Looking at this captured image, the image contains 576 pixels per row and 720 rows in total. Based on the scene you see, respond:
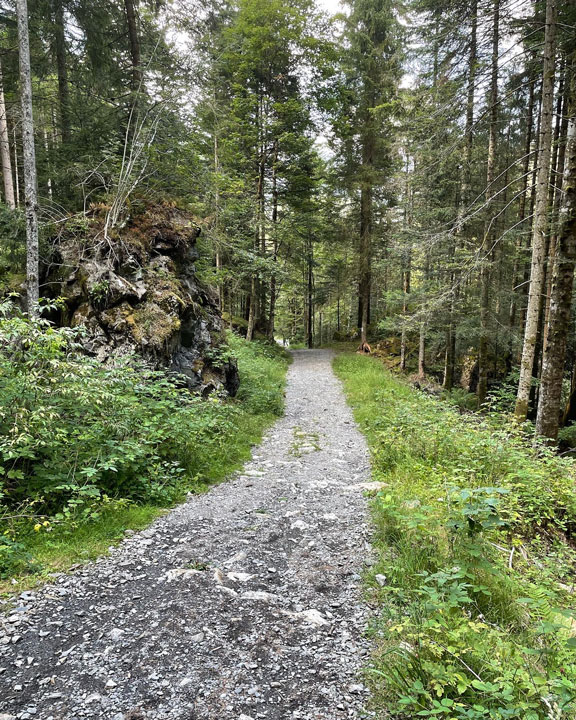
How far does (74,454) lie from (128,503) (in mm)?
922

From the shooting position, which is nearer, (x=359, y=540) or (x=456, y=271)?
(x=359, y=540)

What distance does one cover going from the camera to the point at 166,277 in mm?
9023

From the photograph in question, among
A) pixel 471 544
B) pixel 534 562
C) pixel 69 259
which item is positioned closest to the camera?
pixel 471 544

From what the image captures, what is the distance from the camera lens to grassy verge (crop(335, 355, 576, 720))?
209 cm

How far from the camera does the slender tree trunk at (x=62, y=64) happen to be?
35.3 ft

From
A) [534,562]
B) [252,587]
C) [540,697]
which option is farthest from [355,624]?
[534,562]

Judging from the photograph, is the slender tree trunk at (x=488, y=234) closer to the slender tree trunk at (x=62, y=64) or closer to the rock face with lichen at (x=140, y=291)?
the rock face with lichen at (x=140, y=291)

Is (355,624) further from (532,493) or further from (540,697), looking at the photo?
(532,493)

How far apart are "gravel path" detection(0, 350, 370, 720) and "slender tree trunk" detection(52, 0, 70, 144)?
37.5 feet

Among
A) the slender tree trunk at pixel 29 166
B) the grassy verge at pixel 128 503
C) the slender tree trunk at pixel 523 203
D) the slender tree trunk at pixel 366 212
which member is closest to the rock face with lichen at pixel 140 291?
the slender tree trunk at pixel 29 166

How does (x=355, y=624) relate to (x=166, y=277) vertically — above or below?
below

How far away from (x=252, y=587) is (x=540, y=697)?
2.32m

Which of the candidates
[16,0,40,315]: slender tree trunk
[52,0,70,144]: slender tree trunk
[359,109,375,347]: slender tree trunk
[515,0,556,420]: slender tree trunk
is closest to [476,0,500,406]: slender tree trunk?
[515,0,556,420]: slender tree trunk

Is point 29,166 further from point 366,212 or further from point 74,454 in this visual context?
point 366,212
